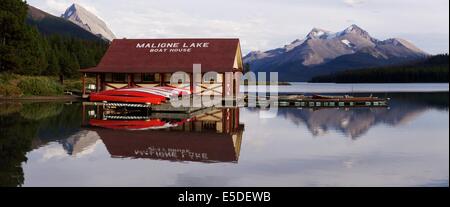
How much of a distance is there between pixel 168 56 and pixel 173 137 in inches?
951

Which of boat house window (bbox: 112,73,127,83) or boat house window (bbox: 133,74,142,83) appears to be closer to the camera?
boat house window (bbox: 133,74,142,83)

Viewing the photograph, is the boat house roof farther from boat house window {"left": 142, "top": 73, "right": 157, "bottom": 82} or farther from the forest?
the forest

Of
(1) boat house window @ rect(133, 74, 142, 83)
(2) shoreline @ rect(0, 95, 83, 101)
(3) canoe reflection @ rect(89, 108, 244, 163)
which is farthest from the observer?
(1) boat house window @ rect(133, 74, 142, 83)

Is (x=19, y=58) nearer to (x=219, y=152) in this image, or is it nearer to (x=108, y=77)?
(x=108, y=77)

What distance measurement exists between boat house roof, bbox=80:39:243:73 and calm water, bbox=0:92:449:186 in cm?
1486

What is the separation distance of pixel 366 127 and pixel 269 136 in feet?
18.7

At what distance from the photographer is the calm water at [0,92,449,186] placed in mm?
10914

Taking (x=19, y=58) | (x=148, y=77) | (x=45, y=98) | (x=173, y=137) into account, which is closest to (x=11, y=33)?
(x=19, y=58)

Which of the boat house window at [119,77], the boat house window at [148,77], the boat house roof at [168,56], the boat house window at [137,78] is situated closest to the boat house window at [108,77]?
the boat house window at [119,77]

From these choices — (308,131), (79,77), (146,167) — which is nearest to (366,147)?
(308,131)

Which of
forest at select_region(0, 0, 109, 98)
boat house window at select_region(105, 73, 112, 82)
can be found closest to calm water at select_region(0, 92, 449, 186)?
forest at select_region(0, 0, 109, 98)

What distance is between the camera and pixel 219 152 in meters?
14.5

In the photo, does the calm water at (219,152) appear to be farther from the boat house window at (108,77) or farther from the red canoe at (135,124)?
the boat house window at (108,77)
